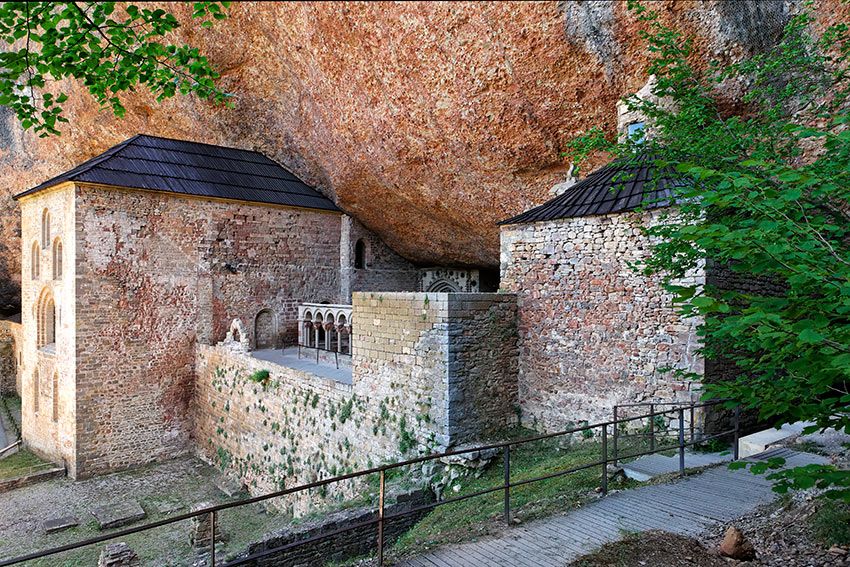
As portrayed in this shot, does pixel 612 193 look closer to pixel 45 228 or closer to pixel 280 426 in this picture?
pixel 280 426

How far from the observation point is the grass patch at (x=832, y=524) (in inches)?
164

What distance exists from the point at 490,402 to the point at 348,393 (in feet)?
9.00

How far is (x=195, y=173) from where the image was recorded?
50.3 ft

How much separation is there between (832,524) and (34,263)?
18.7m

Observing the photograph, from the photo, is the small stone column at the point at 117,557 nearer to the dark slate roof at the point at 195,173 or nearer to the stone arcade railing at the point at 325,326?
the stone arcade railing at the point at 325,326

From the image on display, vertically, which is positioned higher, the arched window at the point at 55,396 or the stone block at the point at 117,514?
the arched window at the point at 55,396

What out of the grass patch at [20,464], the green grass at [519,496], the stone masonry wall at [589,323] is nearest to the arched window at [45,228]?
the grass patch at [20,464]

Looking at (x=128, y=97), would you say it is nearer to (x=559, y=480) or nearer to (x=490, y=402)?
(x=490, y=402)

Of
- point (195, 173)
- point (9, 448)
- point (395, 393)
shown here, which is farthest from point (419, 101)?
point (9, 448)

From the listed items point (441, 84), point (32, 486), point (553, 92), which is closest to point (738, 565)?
point (553, 92)

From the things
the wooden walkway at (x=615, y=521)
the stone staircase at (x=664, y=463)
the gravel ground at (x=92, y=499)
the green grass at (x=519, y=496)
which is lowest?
the gravel ground at (x=92, y=499)

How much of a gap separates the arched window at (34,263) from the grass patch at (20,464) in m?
5.00

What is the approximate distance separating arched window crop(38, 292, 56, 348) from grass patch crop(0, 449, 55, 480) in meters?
3.06

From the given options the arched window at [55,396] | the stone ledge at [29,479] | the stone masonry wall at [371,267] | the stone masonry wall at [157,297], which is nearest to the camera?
the stone ledge at [29,479]
